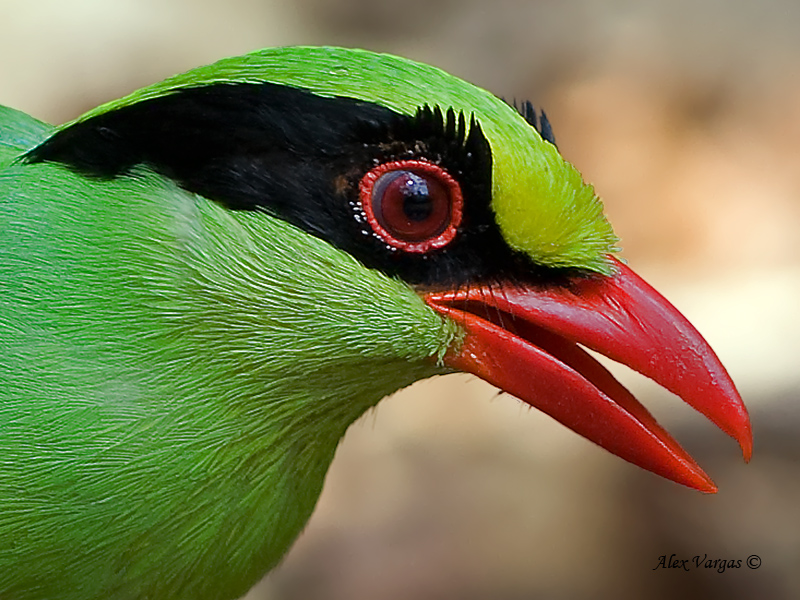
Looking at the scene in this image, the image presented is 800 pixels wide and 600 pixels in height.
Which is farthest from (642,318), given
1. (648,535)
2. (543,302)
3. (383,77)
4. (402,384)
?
(648,535)

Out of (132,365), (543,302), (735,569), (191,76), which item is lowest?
(735,569)

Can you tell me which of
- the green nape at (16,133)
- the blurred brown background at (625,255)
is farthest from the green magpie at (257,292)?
the blurred brown background at (625,255)

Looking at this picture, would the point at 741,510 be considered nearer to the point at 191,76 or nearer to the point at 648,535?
the point at 648,535

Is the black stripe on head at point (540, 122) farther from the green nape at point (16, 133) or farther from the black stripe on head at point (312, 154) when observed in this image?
the green nape at point (16, 133)

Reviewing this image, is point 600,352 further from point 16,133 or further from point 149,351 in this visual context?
point 16,133

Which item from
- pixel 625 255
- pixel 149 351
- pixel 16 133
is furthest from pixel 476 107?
pixel 625 255

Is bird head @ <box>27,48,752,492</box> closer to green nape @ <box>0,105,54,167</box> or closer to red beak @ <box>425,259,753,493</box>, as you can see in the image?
red beak @ <box>425,259,753,493</box>

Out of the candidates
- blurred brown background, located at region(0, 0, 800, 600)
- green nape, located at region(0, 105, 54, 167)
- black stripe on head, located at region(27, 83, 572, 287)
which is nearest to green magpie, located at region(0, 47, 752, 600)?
black stripe on head, located at region(27, 83, 572, 287)
